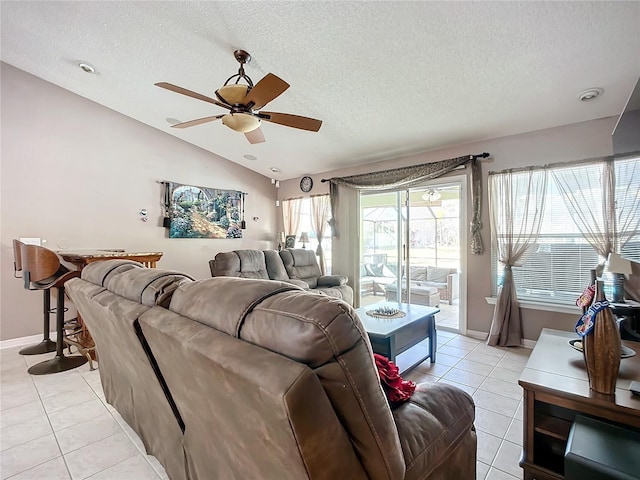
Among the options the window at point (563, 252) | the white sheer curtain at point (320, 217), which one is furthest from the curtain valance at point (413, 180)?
the window at point (563, 252)

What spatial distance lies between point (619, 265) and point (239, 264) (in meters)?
4.09

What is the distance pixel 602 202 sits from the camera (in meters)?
3.03

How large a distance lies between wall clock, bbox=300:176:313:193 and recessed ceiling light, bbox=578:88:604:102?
4067mm

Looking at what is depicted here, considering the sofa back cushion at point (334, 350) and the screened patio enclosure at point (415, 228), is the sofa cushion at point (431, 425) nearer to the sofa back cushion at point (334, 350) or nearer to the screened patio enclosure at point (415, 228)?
the sofa back cushion at point (334, 350)

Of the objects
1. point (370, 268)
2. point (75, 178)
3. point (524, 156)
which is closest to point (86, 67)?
point (75, 178)

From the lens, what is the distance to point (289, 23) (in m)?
2.36

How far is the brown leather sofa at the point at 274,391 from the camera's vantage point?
1.99 ft

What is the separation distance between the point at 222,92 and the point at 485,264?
352 centimetres

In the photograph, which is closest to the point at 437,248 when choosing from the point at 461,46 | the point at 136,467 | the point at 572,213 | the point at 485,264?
the point at 485,264

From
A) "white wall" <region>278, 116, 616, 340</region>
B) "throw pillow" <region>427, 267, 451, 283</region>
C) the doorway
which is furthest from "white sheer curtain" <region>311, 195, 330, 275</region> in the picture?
"throw pillow" <region>427, 267, 451, 283</region>

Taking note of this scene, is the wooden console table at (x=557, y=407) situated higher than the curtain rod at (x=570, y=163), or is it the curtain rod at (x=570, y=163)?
the curtain rod at (x=570, y=163)

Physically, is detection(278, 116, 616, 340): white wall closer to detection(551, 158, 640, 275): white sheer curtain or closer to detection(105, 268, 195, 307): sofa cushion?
detection(551, 158, 640, 275): white sheer curtain

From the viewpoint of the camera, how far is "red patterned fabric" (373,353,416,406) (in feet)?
3.65

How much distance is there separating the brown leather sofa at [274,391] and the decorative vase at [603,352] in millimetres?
683
